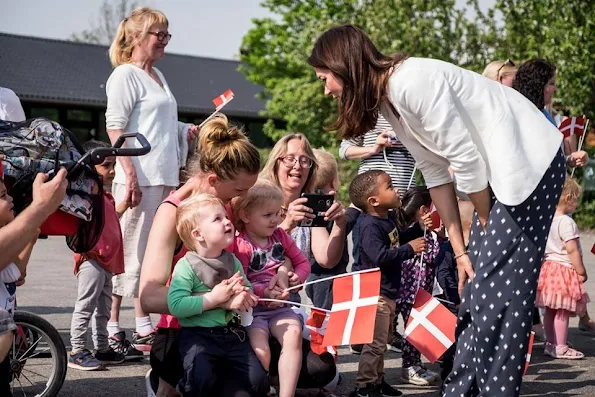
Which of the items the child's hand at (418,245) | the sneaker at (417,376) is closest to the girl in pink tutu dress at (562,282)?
the sneaker at (417,376)

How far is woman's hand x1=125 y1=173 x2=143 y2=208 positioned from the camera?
19.6ft

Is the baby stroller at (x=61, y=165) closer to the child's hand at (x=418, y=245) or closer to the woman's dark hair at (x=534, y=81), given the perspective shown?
the child's hand at (x=418, y=245)

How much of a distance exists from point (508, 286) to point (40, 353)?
97.7 inches

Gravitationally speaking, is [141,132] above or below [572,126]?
below

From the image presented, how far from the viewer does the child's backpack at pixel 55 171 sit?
3691 millimetres

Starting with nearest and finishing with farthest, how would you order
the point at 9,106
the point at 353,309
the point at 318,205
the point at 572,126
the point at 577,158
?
1. the point at 353,309
2. the point at 318,205
3. the point at 9,106
4. the point at 577,158
5. the point at 572,126

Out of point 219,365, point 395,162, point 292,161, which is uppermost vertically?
point 292,161

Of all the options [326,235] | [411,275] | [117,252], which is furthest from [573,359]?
[117,252]

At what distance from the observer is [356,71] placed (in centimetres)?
389

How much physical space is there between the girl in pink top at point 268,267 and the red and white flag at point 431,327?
0.61m

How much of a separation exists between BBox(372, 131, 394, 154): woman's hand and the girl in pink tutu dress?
4.41 feet

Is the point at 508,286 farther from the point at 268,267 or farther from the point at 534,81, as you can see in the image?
the point at 534,81

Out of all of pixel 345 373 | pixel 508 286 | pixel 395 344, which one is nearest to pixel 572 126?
pixel 395 344

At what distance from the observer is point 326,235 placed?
212 inches
